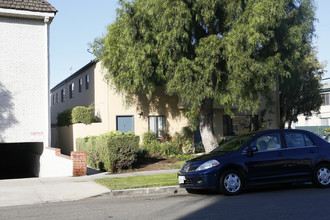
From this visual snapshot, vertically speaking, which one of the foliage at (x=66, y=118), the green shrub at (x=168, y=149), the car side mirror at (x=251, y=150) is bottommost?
the green shrub at (x=168, y=149)

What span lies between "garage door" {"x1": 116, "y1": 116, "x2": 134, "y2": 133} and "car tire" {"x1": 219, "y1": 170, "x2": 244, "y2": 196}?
39.9 feet

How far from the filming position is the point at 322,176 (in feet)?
31.7

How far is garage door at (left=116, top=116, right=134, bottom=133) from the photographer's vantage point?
67.4 feet

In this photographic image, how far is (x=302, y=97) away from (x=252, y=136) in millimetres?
18313

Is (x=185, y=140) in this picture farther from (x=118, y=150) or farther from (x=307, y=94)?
(x=307, y=94)

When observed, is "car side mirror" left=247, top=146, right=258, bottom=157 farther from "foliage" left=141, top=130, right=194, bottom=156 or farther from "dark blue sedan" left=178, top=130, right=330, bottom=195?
"foliage" left=141, top=130, right=194, bottom=156

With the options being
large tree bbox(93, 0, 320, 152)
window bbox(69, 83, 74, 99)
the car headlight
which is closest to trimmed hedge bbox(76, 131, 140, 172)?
large tree bbox(93, 0, 320, 152)

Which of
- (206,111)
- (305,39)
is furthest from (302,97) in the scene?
(206,111)

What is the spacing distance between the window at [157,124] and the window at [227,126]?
175 inches

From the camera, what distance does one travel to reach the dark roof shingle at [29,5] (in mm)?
17172

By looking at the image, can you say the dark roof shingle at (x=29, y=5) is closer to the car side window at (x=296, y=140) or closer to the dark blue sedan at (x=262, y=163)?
the dark blue sedan at (x=262, y=163)

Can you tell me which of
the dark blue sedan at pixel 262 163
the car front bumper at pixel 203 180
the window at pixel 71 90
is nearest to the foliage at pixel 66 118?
the window at pixel 71 90

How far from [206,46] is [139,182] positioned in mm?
6575

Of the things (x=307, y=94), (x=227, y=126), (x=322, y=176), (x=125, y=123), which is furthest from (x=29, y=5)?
(x=307, y=94)
